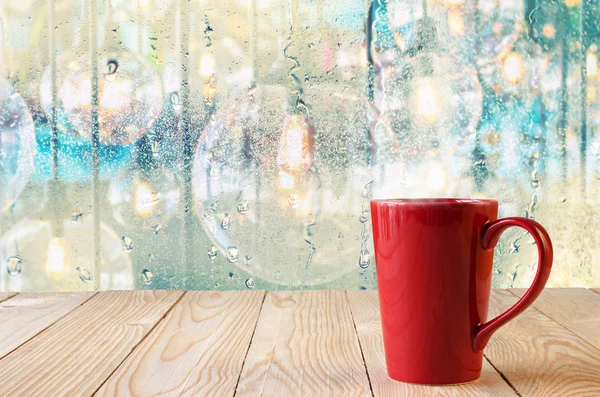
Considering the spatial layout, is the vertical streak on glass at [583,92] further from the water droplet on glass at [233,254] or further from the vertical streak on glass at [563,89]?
the water droplet on glass at [233,254]

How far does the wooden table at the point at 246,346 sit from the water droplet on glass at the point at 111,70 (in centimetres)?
38

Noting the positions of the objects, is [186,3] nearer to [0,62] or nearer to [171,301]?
[0,62]

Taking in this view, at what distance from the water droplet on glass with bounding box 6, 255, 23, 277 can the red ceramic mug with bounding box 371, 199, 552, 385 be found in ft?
2.68

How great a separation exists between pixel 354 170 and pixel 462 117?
20 centimetres

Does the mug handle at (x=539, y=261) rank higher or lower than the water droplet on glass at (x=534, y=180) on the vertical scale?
lower

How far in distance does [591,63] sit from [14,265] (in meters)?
1.04

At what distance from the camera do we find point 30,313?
30.7 inches

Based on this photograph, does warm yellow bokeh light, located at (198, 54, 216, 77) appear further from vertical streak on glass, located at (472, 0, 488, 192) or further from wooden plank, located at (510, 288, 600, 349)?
wooden plank, located at (510, 288, 600, 349)

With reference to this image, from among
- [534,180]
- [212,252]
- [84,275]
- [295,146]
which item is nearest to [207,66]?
[295,146]

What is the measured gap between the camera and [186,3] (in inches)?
42.0

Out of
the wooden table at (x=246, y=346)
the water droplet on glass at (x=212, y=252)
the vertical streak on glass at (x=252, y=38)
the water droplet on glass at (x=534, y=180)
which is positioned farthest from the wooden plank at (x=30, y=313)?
the water droplet on glass at (x=534, y=180)

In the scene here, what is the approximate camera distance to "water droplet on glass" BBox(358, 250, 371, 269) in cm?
109

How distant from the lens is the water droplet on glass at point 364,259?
109cm

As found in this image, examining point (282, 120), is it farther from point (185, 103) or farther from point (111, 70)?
point (111, 70)
